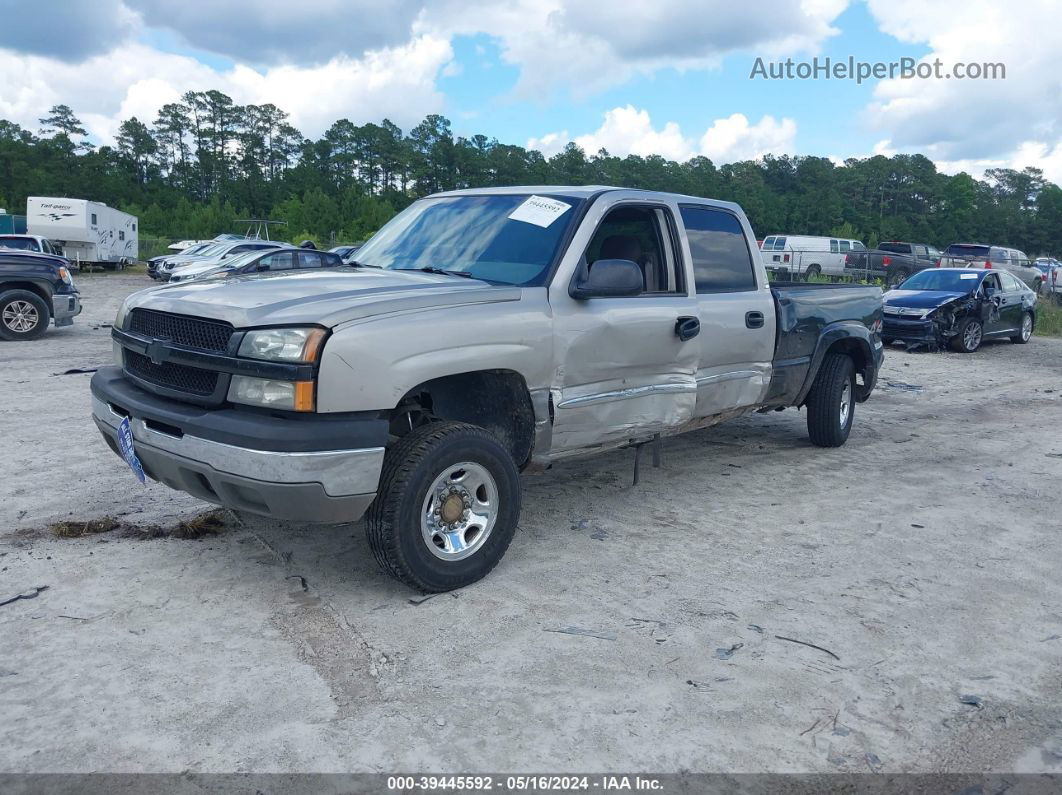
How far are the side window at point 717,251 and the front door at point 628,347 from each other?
220 millimetres

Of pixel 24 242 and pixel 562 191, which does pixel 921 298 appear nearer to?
pixel 562 191

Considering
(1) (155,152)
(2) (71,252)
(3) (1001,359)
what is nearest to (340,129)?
(1) (155,152)

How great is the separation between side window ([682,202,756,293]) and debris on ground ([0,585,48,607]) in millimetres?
3895

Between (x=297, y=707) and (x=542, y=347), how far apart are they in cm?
205

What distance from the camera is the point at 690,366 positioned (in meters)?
5.35

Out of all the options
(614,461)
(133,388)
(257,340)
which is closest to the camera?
(257,340)

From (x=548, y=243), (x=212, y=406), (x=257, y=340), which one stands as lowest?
(x=212, y=406)

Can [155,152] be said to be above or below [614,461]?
above

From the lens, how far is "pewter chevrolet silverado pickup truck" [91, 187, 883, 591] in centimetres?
362

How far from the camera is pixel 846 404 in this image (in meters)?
7.55

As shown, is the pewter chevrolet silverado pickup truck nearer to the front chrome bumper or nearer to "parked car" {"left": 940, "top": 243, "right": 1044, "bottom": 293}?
the front chrome bumper

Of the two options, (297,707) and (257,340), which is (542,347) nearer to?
(257,340)

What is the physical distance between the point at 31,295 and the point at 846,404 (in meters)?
11.8

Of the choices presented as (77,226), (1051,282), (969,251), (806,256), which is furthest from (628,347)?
(77,226)
